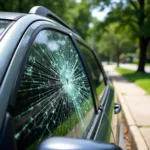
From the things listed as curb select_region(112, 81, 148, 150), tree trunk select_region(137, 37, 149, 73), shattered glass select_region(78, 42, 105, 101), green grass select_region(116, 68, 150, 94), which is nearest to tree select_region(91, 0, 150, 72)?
tree trunk select_region(137, 37, 149, 73)

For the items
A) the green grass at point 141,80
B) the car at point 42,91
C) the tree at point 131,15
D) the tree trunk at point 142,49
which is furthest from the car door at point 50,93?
the tree trunk at point 142,49

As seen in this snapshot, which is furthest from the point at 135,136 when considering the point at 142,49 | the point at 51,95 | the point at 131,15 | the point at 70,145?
the point at 142,49

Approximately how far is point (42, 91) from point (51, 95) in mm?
128

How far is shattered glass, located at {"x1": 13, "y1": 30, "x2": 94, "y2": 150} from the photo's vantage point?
1.54 meters

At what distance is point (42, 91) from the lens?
6.06 feet

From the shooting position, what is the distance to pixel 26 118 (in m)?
1.54

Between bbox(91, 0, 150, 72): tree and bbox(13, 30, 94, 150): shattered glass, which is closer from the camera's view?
bbox(13, 30, 94, 150): shattered glass

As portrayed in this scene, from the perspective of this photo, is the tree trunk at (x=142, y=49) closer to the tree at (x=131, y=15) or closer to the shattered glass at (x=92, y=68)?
the tree at (x=131, y=15)

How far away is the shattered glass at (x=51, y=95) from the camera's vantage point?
1541 mm

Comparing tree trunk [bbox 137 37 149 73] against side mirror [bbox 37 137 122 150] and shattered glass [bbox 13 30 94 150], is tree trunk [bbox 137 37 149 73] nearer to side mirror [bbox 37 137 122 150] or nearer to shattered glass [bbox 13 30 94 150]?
shattered glass [bbox 13 30 94 150]

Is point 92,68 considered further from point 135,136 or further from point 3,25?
point 135,136

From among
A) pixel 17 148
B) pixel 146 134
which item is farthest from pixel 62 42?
pixel 146 134

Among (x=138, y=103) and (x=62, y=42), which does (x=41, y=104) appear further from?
(x=138, y=103)

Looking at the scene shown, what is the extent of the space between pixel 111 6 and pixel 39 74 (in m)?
23.5
